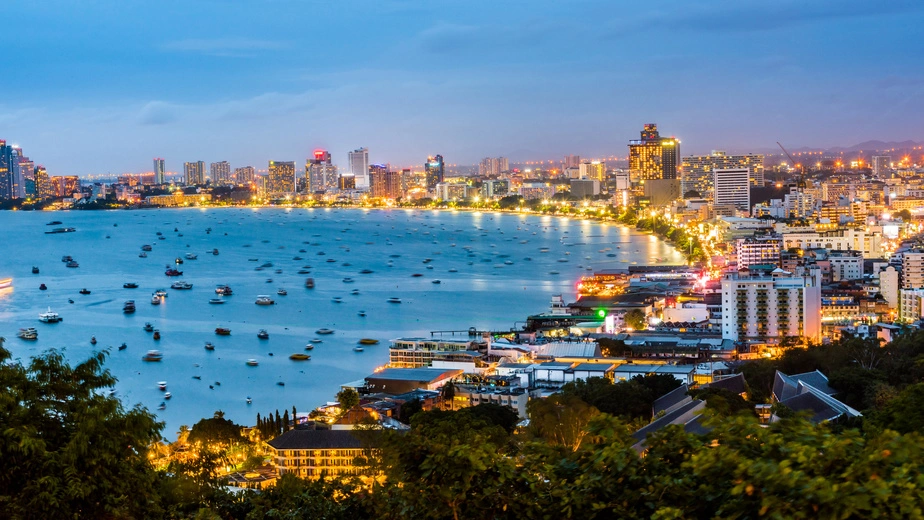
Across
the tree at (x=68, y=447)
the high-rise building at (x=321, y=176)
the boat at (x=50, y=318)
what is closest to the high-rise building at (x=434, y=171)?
the high-rise building at (x=321, y=176)

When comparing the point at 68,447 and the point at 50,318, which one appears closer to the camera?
the point at 68,447

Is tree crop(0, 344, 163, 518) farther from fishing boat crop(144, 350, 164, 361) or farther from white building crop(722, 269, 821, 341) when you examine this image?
white building crop(722, 269, 821, 341)

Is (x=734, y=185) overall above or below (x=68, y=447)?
above

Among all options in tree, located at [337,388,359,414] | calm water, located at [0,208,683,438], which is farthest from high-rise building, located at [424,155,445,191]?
tree, located at [337,388,359,414]

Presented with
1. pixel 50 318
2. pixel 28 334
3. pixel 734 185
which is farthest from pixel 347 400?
pixel 734 185

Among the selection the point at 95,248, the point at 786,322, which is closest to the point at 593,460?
the point at 786,322

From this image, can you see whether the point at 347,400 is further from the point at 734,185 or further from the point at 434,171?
the point at 434,171

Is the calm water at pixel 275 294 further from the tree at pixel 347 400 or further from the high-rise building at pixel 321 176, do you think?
the high-rise building at pixel 321 176
